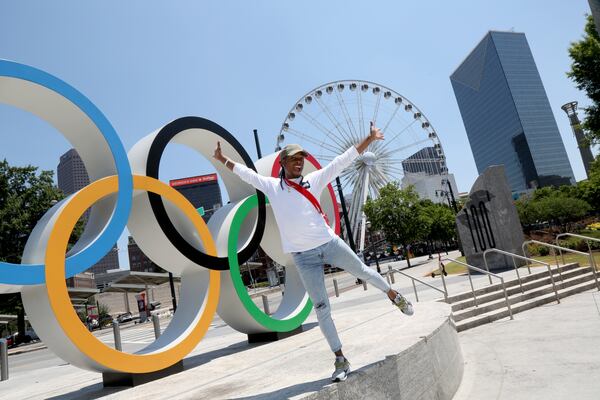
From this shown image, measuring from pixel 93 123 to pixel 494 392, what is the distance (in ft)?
18.8

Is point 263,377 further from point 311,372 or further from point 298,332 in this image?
point 298,332

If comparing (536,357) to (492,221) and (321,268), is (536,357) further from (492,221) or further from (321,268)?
(492,221)

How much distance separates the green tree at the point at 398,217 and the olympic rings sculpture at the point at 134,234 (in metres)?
29.6

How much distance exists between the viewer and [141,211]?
5.82 m

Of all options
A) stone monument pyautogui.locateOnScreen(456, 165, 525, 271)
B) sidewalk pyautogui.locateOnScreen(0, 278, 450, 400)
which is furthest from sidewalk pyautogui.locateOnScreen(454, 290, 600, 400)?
stone monument pyautogui.locateOnScreen(456, 165, 525, 271)

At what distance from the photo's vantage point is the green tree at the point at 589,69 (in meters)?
19.8

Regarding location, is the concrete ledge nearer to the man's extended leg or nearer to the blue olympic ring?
the man's extended leg

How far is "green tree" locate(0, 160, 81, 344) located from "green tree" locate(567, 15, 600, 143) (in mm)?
34593

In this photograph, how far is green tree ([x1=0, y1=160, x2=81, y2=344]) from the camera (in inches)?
1142

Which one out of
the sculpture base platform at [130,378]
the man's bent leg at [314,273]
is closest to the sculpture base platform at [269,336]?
the sculpture base platform at [130,378]

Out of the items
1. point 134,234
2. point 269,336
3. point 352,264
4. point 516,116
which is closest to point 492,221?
point 269,336

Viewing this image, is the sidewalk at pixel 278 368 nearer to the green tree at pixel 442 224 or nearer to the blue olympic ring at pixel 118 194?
the blue olympic ring at pixel 118 194

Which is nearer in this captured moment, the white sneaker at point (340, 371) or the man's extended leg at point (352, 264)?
the white sneaker at point (340, 371)

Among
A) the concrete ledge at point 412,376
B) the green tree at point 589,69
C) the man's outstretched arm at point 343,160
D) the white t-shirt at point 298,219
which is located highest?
the green tree at point 589,69
